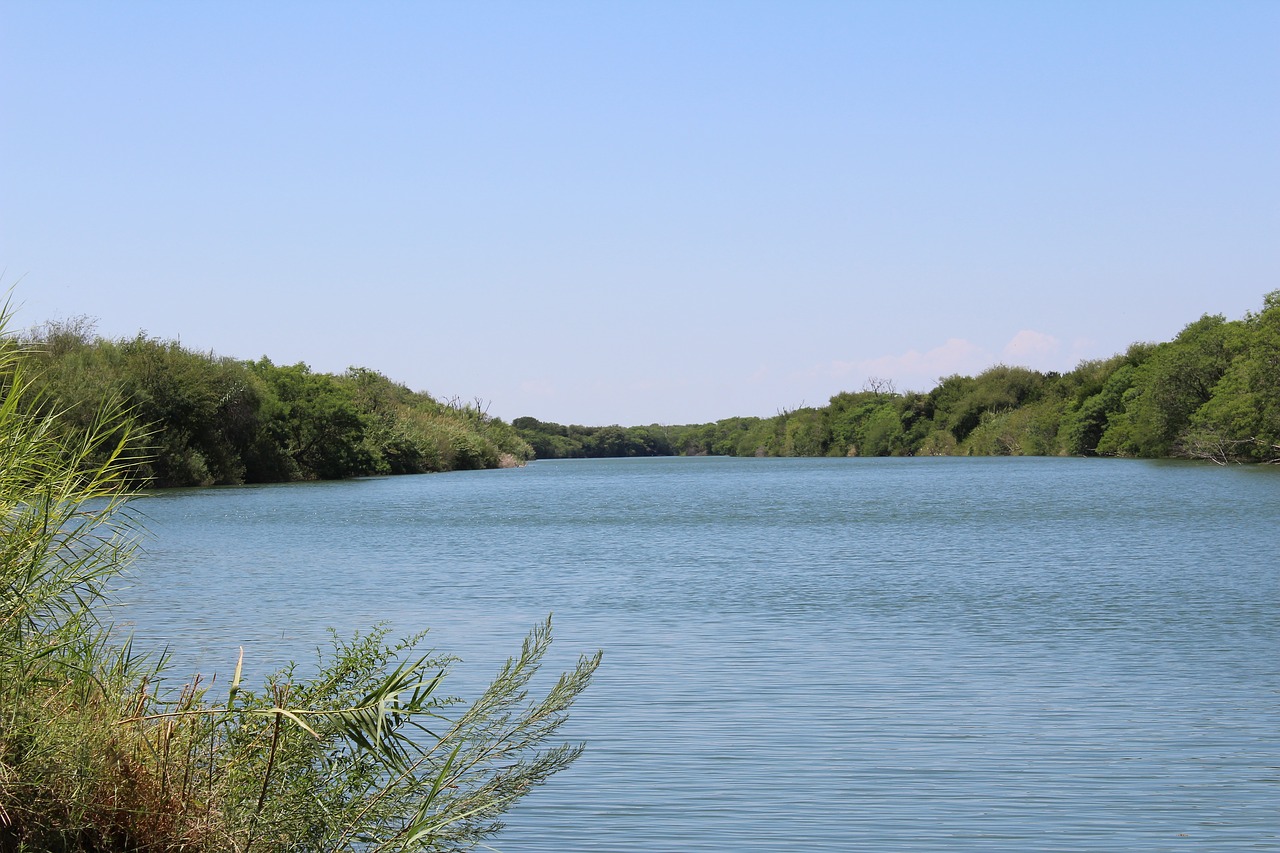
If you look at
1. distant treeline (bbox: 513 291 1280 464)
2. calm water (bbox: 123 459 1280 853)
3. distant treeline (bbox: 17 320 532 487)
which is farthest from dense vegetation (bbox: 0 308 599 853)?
distant treeline (bbox: 513 291 1280 464)

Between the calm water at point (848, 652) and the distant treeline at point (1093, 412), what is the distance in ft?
96.5

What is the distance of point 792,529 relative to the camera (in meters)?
33.1

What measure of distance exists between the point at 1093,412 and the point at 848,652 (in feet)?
269

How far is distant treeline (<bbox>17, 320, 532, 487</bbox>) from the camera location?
5406cm

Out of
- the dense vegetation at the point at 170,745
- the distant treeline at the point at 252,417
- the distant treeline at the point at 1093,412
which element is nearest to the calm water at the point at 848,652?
the dense vegetation at the point at 170,745

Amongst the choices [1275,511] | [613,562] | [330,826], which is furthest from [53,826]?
[1275,511]

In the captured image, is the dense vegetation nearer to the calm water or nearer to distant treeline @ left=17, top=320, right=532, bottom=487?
the calm water

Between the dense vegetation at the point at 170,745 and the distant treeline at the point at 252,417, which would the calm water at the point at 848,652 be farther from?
the distant treeline at the point at 252,417

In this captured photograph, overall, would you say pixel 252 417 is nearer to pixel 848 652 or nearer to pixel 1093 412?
pixel 848 652

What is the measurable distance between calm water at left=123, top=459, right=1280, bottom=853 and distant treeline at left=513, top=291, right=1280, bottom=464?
29425 millimetres

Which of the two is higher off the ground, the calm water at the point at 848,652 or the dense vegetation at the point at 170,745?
the dense vegetation at the point at 170,745

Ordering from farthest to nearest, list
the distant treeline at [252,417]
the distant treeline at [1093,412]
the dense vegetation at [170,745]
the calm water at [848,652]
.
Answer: the distant treeline at [1093,412] → the distant treeline at [252,417] → the calm water at [848,652] → the dense vegetation at [170,745]

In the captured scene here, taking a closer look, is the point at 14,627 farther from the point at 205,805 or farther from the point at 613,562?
the point at 613,562

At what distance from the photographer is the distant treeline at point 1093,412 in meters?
61.6
